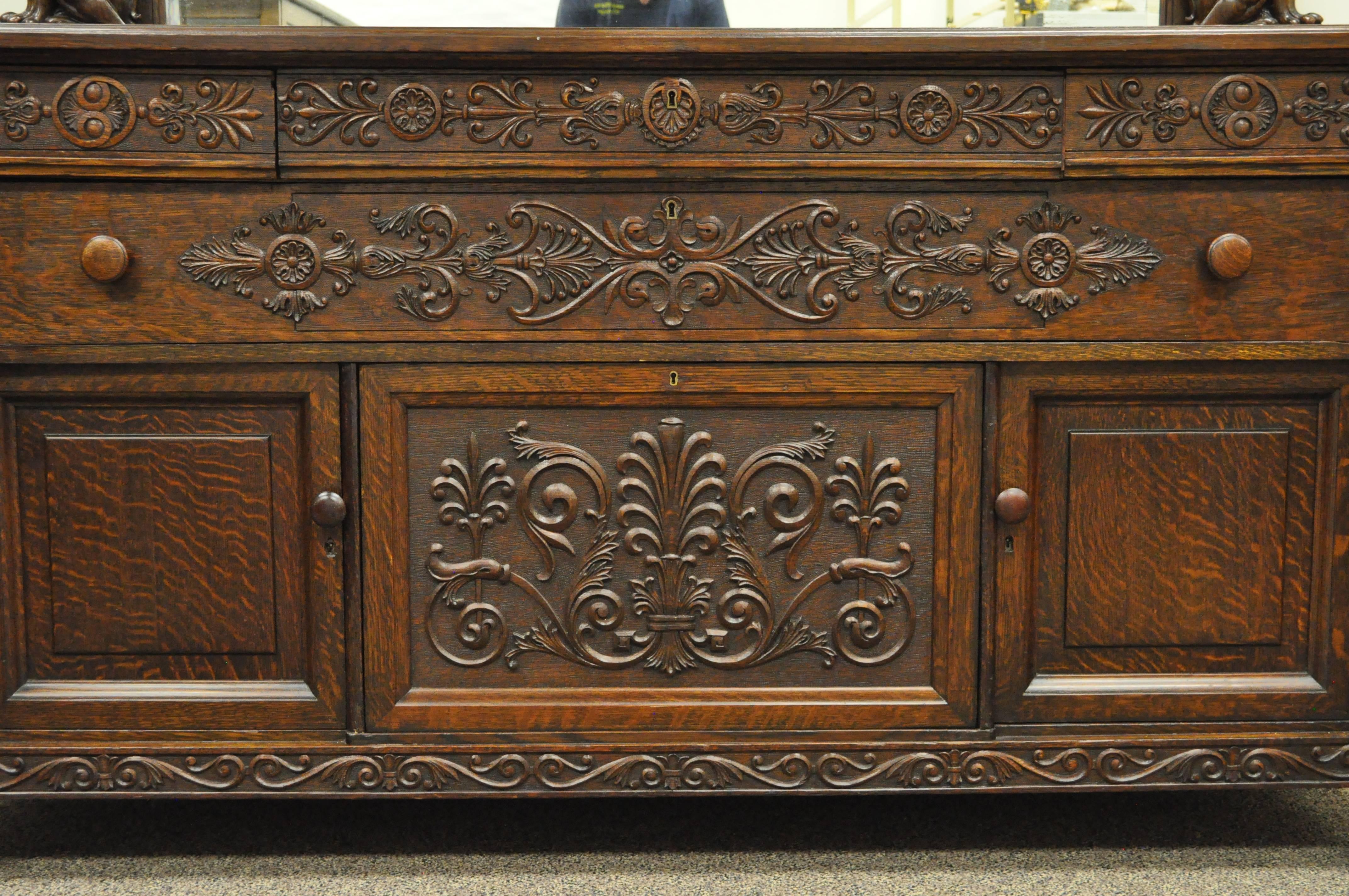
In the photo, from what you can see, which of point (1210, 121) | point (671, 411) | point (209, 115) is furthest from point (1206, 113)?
point (209, 115)

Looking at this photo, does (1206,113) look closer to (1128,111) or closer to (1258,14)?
(1128,111)

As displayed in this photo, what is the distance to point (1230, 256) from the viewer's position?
91 centimetres

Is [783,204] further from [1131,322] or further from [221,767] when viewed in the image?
[221,767]

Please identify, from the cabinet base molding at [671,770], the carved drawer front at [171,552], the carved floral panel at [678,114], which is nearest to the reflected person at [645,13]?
the carved floral panel at [678,114]

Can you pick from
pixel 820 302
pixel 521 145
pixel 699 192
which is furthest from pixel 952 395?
pixel 521 145

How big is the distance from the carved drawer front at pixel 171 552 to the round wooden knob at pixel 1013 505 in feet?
1.95

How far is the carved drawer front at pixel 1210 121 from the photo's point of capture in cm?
91

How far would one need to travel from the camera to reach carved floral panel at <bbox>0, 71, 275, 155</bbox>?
889 millimetres

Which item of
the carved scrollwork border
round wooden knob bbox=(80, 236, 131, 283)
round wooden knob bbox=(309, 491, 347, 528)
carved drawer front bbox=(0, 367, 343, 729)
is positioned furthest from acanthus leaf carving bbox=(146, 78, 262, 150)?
round wooden knob bbox=(309, 491, 347, 528)

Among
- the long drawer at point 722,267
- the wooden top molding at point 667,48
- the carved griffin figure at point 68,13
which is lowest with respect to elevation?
the long drawer at point 722,267

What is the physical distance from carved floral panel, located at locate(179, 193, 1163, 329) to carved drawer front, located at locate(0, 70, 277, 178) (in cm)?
10

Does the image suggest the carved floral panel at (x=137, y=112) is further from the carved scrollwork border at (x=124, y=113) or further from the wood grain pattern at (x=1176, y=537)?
the wood grain pattern at (x=1176, y=537)

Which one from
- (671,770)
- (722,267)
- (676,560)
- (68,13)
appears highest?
(68,13)

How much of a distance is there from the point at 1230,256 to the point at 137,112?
0.94m
